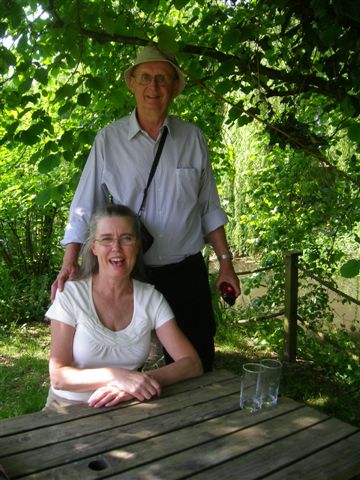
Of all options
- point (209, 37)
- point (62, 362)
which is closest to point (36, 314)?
point (209, 37)

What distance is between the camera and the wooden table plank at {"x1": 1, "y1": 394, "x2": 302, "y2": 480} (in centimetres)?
139

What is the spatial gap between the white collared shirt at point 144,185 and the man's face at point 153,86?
78mm

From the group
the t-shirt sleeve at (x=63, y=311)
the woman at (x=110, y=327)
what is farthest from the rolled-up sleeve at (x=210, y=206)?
the t-shirt sleeve at (x=63, y=311)

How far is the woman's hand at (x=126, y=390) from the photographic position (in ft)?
5.82

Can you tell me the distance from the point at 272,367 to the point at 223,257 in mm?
947

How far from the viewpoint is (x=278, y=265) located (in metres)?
4.73

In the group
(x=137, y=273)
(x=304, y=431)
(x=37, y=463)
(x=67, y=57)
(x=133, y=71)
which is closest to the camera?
(x=37, y=463)

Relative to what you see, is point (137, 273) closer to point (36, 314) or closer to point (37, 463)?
point (37, 463)

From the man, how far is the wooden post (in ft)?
6.28

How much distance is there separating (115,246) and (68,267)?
282 mm

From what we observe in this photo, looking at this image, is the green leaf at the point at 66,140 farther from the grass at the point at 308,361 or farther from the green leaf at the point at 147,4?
the grass at the point at 308,361

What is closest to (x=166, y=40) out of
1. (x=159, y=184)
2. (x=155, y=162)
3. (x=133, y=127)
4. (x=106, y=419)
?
(x=133, y=127)

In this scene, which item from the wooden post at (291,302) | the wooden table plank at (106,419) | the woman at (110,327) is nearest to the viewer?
the wooden table plank at (106,419)

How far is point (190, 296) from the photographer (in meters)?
2.56
